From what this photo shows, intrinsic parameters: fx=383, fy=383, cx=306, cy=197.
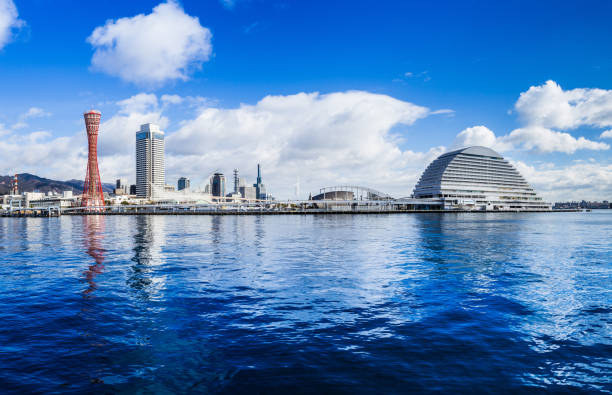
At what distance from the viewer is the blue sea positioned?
1023 centimetres

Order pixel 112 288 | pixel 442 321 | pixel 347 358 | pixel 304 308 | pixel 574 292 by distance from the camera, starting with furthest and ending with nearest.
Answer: pixel 112 288 < pixel 574 292 < pixel 304 308 < pixel 442 321 < pixel 347 358

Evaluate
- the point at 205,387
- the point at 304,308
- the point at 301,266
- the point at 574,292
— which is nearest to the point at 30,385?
the point at 205,387

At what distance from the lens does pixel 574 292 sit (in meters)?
20.1

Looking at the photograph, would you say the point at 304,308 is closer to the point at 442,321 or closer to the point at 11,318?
the point at 442,321

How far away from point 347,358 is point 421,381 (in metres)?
2.27

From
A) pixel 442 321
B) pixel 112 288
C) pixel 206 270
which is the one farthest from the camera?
pixel 206 270

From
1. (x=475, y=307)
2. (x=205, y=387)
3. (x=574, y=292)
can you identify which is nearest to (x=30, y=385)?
(x=205, y=387)

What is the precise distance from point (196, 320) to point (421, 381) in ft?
29.7

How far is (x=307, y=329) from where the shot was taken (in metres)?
14.1

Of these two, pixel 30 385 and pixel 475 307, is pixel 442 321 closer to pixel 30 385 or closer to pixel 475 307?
pixel 475 307

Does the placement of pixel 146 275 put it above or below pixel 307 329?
above

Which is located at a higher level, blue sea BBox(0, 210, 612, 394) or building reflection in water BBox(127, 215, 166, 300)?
building reflection in water BBox(127, 215, 166, 300)

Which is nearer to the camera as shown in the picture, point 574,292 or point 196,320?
point 196,320

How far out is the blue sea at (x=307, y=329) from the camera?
1023 centimetres
